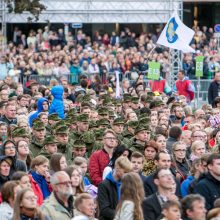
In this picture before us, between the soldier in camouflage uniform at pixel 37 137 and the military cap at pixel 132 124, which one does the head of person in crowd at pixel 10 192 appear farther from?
the military cap at pixel 132 124

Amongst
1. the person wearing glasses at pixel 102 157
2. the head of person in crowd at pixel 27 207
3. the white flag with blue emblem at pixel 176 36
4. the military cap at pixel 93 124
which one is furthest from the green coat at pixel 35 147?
the white flag with blue emblem at pixel 176 36

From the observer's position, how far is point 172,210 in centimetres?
1435

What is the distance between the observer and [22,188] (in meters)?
15.3

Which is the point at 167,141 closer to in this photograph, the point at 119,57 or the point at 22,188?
the point at 22,188

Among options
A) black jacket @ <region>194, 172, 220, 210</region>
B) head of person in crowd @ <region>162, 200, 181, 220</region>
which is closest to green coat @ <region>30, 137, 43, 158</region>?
black jacket @ <region>194, 172, 220, 210</region>

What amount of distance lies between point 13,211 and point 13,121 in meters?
9.23

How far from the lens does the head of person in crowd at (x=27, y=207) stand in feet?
47.5

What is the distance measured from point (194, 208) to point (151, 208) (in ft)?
2.65

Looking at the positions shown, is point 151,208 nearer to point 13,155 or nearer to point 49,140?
point 13,155

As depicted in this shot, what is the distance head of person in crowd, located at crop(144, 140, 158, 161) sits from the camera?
751 inches

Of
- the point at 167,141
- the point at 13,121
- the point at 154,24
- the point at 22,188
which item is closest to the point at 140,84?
the point at 13,121

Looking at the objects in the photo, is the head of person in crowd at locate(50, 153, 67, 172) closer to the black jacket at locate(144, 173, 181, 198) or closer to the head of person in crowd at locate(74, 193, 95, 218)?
the black jacket at locate(144, 173, 181, 198)

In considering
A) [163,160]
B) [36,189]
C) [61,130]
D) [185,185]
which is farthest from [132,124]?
[36,189]

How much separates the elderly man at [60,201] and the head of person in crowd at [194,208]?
4.16 ft
